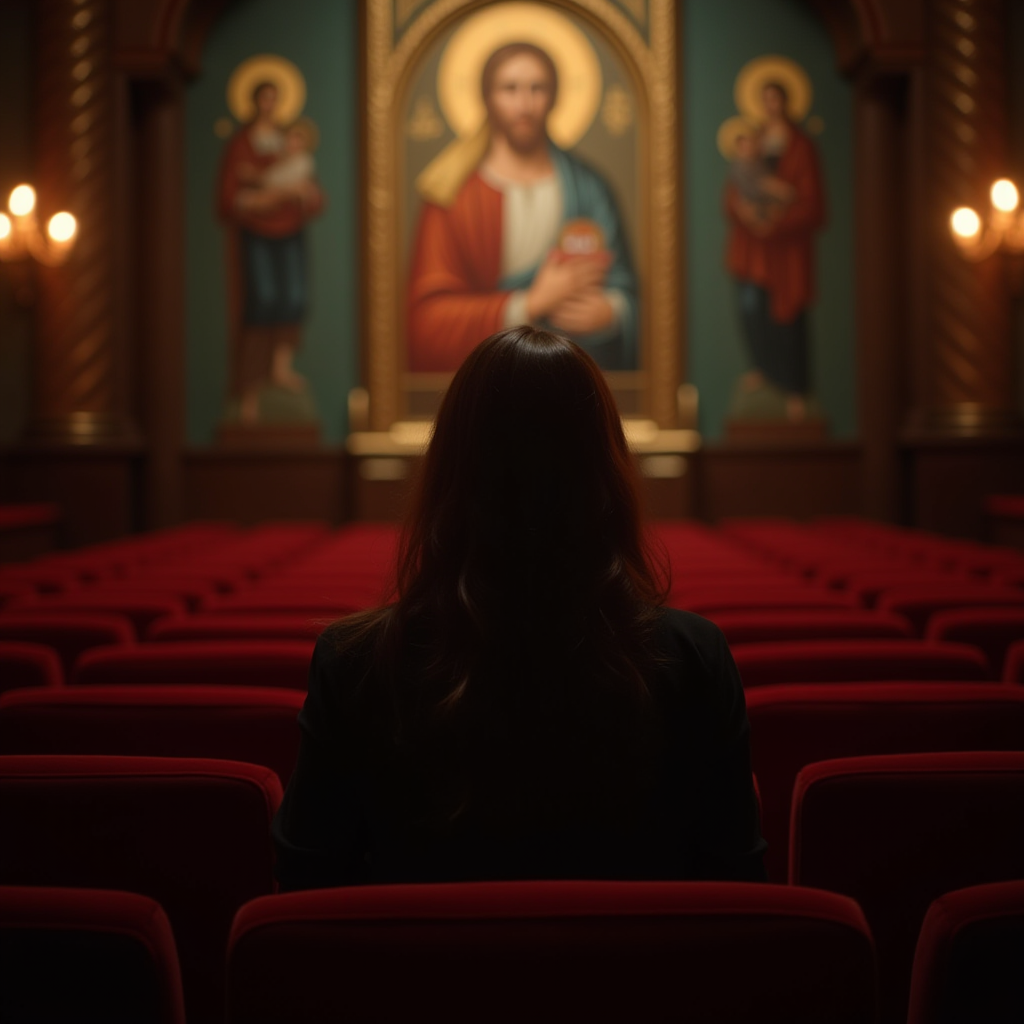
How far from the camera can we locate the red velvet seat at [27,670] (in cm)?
200

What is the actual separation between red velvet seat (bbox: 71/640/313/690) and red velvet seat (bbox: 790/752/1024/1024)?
3.45ft

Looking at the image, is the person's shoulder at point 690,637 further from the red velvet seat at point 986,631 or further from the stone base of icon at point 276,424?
the stone base of icon at point 276,424

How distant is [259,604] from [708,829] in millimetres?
1922

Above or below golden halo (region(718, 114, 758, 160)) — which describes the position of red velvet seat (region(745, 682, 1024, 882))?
below

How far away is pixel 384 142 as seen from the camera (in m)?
8.86

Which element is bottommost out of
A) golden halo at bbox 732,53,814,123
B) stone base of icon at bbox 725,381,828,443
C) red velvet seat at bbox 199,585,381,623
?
red velvet seat at bbox 199,585,381,623

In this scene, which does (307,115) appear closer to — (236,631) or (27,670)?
(236,631)

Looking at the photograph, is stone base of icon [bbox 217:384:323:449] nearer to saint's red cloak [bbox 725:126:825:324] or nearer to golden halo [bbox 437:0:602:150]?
golden halo [bbox 437:0:602:150]

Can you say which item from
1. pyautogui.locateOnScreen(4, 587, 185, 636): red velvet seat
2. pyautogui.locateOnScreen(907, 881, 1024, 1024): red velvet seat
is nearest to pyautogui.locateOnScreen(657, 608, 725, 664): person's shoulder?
pyautogui.locateOnScreen(907, 881, 1024, 1024): red velvet seat

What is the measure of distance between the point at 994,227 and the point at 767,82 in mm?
2178

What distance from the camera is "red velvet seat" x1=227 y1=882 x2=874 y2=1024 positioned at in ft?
2.54

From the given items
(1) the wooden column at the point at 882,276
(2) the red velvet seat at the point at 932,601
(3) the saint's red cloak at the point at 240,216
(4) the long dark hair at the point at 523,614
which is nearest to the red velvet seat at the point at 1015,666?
(2) the red velvet seat at the point at 932,601

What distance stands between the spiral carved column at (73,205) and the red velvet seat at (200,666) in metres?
6.52

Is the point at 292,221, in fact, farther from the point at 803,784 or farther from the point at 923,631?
the point at 803,784
